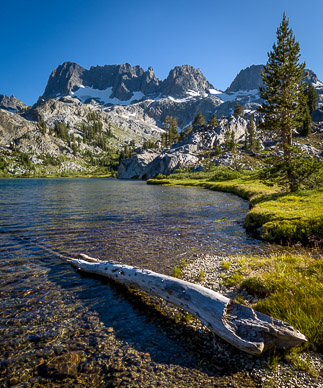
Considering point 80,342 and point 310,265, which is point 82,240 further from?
point 310,265

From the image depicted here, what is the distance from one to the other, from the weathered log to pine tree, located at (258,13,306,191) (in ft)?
80.3

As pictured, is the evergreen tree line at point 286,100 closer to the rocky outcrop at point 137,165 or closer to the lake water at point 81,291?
the lake water at point 81,291

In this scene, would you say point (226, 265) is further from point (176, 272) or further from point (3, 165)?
point (3, 165)

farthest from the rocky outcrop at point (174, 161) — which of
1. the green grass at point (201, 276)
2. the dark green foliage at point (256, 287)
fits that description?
the dark green foliage at point (256, 287)

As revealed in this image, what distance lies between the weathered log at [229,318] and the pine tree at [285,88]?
2447 centimetres

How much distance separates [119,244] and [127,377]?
1048cm

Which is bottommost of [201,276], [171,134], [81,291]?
[81,291]

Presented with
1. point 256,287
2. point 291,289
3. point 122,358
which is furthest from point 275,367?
point 122,358

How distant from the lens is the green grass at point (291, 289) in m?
5.64

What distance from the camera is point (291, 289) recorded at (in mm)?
7277

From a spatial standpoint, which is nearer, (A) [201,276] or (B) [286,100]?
(A) [201,276]

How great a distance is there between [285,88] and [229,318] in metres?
30.2

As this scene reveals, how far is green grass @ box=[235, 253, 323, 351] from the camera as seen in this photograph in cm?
564

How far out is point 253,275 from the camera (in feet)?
29.3
